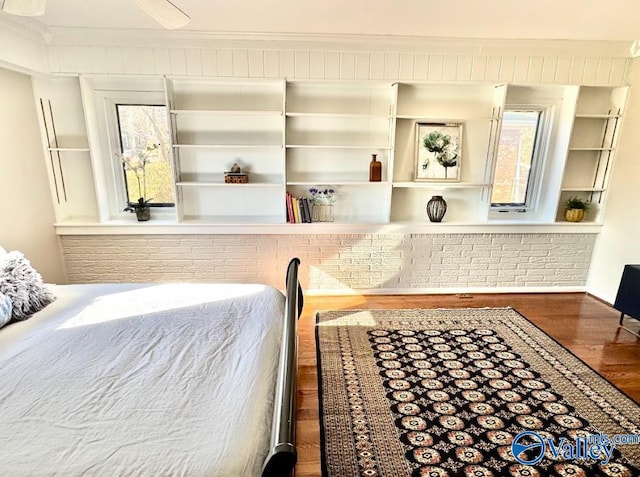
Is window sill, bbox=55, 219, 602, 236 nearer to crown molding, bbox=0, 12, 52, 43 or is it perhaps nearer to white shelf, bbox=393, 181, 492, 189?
white shelf, bbox=393, 181, 492, 189

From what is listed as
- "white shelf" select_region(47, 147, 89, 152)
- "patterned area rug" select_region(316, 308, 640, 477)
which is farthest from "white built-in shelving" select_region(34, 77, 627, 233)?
"patterned area rug" select_region(316, 308, 640, 477)

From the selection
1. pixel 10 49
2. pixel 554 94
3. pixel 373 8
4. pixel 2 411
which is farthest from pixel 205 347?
pixel 554 94

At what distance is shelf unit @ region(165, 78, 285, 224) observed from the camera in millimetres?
3348

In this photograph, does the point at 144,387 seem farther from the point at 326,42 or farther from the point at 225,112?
the point at 326,42

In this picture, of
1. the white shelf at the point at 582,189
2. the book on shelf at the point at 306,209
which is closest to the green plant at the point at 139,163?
the book on shelf at the point at 306,209

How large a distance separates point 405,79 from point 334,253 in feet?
5.65

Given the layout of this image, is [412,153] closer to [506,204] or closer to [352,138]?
[352,138]

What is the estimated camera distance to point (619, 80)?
3.35 m

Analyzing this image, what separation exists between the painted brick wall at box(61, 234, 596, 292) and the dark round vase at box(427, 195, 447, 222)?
18 centimetres

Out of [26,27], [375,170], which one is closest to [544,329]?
[375,170]

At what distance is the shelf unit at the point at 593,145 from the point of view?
3500mm

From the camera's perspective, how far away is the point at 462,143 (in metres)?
3.60

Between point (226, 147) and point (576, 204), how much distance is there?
11.4 ft

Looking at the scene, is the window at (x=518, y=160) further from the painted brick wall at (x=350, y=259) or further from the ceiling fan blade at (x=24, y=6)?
the ceiling fan blade at (x=24, y=6)
